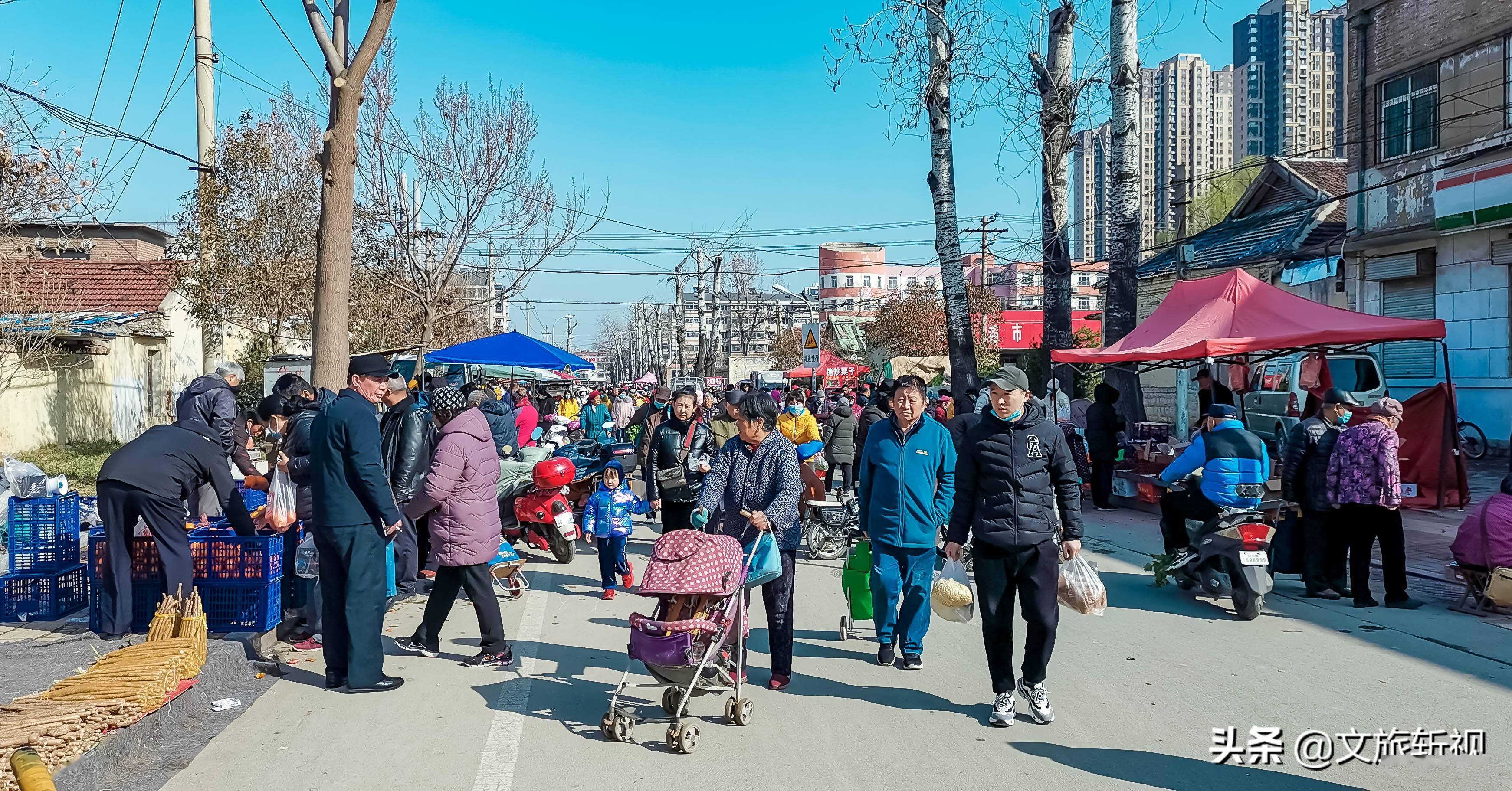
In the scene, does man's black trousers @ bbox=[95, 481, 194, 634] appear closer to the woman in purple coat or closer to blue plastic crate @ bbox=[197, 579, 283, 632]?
blue plastic crate @ bbox=[197, 579, 283, 632]

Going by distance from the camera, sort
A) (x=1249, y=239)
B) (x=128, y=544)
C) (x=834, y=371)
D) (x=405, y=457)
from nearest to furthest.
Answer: (x=128, y=544) → (x=405, y=457) → (x=1249, y=239) → (x=834, y=371)

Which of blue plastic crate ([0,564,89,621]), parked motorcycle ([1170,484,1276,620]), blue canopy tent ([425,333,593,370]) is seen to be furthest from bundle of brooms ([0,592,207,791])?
blue canopy tent ([425,333,593,370])

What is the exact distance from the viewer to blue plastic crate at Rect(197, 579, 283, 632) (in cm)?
692

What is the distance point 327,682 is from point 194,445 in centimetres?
196

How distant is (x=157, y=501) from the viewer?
662 cm

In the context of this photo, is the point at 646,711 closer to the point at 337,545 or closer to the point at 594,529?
the point at 337,545

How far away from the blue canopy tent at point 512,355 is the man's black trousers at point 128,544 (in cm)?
996

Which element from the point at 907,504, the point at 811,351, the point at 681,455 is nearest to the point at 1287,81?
the point at 811,351

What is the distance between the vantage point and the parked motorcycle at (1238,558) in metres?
7.81

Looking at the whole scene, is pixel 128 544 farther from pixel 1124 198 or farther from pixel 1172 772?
pixel 1124 198

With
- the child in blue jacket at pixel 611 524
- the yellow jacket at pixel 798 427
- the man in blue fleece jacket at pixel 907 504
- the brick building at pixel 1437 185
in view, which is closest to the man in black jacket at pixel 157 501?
the child in blue jacket at pixel 611 524

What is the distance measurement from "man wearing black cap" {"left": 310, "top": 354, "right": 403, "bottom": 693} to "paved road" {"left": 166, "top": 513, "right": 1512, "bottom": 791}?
0.69 feet

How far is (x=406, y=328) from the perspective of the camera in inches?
1412

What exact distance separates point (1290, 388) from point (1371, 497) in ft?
32.7
